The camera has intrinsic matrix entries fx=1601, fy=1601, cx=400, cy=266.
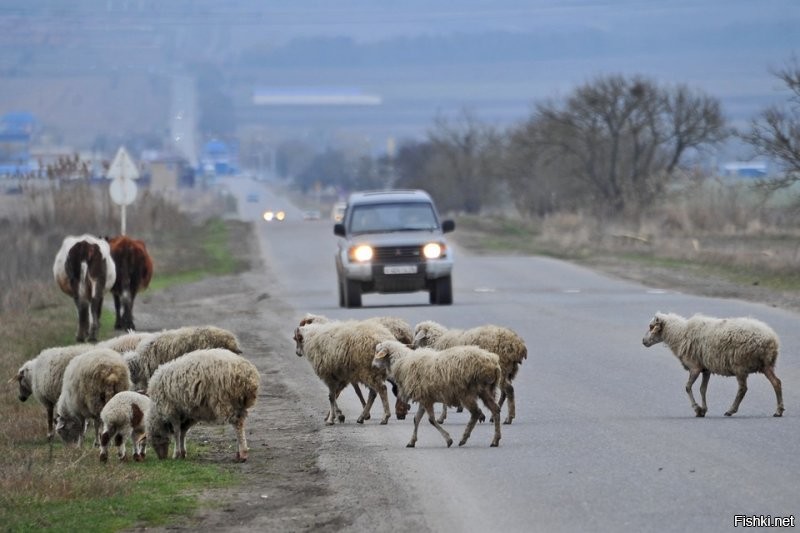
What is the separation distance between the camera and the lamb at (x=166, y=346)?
14.2 metres

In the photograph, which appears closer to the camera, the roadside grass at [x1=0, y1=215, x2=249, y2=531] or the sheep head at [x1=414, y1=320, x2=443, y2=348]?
the roadside grass at [x1=0, y1=215, x2=249, y2=531]

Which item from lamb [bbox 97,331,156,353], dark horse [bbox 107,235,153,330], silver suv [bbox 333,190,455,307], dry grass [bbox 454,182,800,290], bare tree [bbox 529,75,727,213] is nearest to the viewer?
lamb [bbox 97,331,156,353]

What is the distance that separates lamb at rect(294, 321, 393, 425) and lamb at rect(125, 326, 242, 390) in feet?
2.41

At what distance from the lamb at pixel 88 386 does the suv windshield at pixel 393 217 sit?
56.6 feet

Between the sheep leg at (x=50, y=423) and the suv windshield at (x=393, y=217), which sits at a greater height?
the suv windshield at (x=393, y=217)

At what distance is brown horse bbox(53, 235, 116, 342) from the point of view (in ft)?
77.9

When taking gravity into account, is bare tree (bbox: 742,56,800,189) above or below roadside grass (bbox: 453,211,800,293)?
above

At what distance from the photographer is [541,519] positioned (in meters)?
9.49

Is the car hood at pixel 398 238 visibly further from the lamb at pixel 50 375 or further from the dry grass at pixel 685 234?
the lamb at pixel 50 375

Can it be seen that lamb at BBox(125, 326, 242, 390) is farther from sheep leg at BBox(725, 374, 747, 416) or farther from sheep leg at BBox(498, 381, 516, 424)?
sheep leg at BBox(725, 374, 747, 416)

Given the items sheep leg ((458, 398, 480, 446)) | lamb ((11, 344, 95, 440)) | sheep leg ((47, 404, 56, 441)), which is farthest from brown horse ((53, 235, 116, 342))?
sheep leg ((458, 398, 480, 446))

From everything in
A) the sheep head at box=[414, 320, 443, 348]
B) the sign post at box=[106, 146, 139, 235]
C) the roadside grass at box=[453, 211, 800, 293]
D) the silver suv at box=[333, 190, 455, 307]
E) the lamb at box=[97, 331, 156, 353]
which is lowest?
the roadside grass at box=[453, 211, 800, 293]

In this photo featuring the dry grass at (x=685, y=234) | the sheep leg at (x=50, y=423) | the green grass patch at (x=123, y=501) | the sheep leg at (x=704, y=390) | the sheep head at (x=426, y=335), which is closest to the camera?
the green grass patch at (x=123, y=501)

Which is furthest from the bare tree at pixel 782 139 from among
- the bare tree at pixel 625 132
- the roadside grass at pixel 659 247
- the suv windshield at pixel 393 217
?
the bare tree at pixel 625 132
